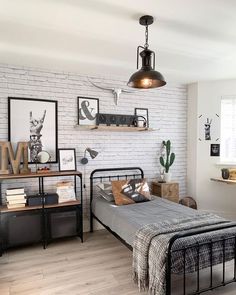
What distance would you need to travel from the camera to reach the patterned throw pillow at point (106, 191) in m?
3.63

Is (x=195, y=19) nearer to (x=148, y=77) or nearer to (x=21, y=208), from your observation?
(x=148, y=77)

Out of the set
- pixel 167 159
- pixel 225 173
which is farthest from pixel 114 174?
pixel 225 173

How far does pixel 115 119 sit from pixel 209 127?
1.83 meters

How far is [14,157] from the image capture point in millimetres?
3363

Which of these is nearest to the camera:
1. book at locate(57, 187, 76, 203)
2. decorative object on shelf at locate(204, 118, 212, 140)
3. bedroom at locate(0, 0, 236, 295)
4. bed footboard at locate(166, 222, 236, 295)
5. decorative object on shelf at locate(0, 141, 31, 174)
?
bed footboard at locate(166, 222, 236, 295)

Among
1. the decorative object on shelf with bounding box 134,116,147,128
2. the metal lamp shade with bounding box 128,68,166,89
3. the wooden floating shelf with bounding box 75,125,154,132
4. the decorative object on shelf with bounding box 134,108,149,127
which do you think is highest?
the metal lamp shade with bounding box 128,68,166,89

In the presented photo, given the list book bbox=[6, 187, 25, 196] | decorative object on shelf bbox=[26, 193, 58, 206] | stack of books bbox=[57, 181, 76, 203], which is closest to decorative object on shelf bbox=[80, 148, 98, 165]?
stack of books bbox=[57, 181, 76, 203]

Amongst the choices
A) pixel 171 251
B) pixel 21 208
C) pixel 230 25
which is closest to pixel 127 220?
pixel 171 251

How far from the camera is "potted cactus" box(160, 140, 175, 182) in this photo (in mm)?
4404

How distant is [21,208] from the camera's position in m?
3.24

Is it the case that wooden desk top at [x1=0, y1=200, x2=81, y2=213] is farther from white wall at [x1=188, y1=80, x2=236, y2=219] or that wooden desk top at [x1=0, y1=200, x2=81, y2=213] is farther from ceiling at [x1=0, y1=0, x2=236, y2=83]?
white wall at [x1=188, y1=80, x2=236, y2=219]

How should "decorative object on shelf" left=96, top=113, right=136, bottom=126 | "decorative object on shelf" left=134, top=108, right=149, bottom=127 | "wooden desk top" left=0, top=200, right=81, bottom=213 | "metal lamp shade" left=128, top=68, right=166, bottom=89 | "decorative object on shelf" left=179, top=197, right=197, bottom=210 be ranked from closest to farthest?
"metal lamp shade" left=128, top=68, right=166, bottom=89 → "wooden desk top" left=0, top=200, right=81, bottom=213 → "decorative object on shelf" left=96, top=113, right=136, bottom=126 → "decorative object on shelf" left=134, top=108, right=149, bottom=127 → "decorative object on shelf" left=179, top=197, right=197, bottom=210

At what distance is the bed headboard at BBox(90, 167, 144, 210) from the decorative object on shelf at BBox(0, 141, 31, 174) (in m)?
1.08

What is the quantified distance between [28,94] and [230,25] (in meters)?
2.78
